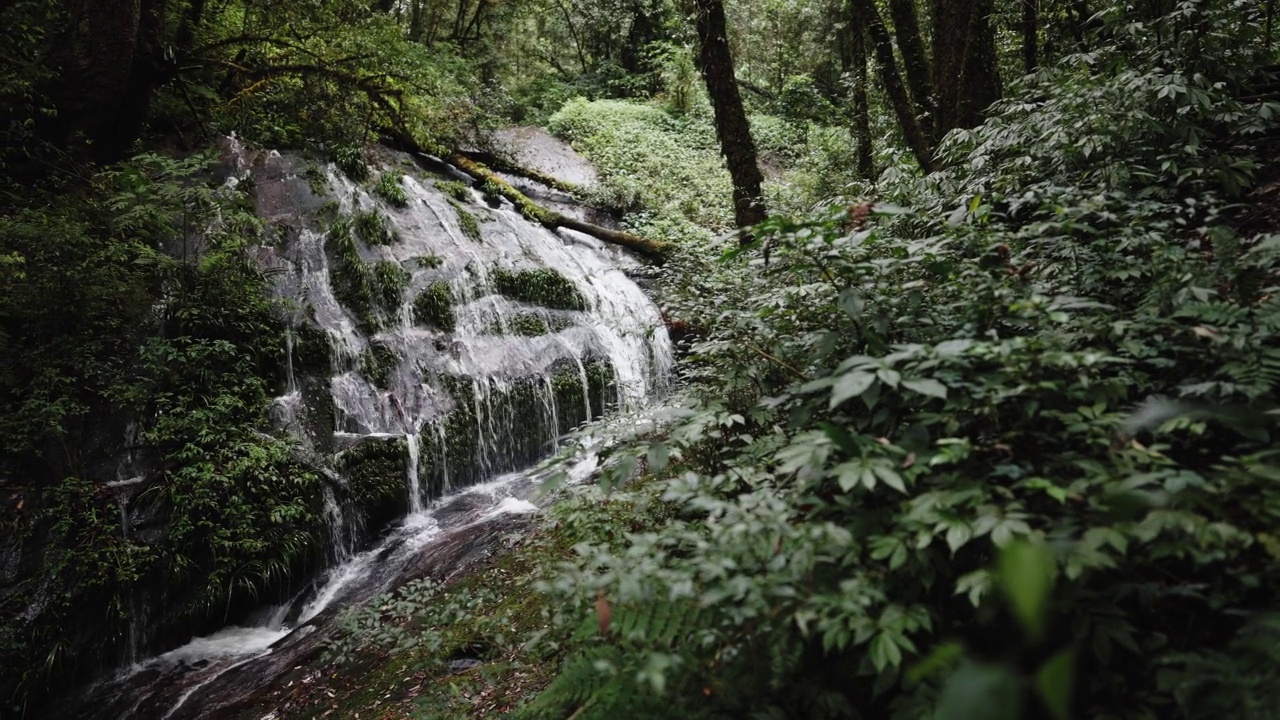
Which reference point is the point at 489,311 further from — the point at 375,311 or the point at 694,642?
the point at 694,642

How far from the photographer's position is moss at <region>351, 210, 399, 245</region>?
906 cm

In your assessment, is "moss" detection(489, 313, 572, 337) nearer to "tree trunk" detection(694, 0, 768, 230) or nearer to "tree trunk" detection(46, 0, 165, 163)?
"tree trunk" detection(694, 0, 768, 230)

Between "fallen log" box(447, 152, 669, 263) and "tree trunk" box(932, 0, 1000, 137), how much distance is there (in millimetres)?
6160

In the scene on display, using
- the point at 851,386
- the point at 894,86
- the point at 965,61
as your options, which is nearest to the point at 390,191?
the point at 894,86

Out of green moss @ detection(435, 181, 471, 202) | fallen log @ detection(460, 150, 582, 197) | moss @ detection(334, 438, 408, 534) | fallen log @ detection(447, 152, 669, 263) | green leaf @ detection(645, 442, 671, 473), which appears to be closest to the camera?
green leaf @ detection(645, 442, 671, 473)

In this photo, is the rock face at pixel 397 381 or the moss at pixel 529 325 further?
the moss at pixel 529 325

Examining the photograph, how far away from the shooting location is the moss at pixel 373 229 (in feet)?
29.7

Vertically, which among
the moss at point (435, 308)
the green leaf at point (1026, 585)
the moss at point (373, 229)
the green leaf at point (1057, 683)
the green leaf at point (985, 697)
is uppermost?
the moss at point (373, 229)

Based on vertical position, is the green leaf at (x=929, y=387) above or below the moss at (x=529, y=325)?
below

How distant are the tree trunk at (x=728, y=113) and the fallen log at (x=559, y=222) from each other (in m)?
5.76

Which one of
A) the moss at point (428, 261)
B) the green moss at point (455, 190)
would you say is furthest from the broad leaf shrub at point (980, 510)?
the green moss at point (455, 190)

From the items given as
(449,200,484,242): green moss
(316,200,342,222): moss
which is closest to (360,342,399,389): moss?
(316,200,342,222): moss

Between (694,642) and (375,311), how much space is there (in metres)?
7.63

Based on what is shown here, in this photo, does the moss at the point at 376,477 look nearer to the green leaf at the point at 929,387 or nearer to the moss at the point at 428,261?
the moss at the point at 428,261
